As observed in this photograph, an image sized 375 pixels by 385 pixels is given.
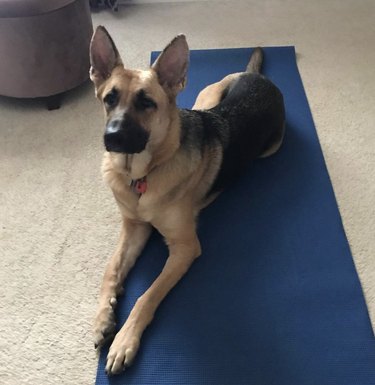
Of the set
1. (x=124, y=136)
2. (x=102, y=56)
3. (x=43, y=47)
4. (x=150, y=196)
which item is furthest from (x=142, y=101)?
(x=43, y=47)

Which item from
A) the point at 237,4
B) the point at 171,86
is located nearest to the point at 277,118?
the point at 171,86

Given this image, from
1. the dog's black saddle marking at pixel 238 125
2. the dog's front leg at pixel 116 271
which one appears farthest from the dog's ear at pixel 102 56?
the dog's front leg at pixel 116 271

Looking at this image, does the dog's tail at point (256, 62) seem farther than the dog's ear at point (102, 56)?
Yes

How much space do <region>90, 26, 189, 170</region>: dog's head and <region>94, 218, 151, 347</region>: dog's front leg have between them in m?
0.46

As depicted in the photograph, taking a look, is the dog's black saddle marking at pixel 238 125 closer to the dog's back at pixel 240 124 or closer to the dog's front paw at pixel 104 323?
the dog's back at pixel 240 124

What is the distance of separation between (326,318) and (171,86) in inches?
48.7

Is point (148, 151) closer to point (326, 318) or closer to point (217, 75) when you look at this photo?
point (326, 318)

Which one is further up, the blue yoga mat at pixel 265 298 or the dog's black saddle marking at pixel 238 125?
the dog's black saddle marking at pixel 238 125

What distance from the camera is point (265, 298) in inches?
84.5

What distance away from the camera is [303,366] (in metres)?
1.91

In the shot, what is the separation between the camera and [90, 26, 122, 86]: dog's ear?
1.99m

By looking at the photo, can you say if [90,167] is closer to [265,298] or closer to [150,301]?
[150,301]

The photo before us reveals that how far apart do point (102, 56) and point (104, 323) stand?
1162mm

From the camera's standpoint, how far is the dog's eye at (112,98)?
1.97 m
